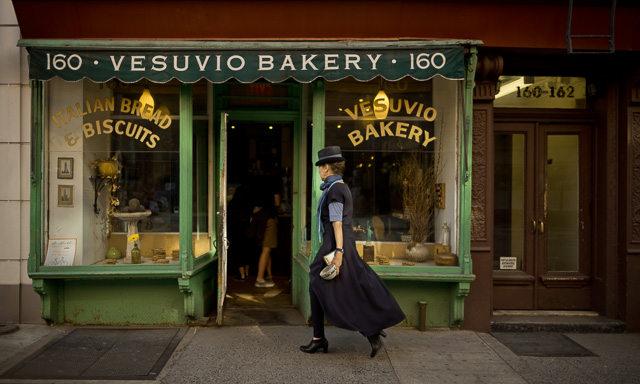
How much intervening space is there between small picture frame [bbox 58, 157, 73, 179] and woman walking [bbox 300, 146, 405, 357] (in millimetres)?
3267

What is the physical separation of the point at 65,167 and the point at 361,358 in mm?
4164

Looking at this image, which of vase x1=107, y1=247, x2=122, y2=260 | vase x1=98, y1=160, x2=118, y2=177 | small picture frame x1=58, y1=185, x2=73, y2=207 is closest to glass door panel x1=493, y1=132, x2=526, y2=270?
vase x1=107, y1=247, x2=122, y2=260

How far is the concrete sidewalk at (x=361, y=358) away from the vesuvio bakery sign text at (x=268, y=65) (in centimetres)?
289

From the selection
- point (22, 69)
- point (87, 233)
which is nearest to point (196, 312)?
point (87, 233)

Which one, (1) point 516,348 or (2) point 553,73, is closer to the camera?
(1) point 516,348

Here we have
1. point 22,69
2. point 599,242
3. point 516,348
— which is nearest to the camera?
point 516,348

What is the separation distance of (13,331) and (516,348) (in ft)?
18.6

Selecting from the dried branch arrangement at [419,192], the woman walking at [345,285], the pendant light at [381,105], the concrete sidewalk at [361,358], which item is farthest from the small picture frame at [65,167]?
the dried branch arrangement at [419,192]

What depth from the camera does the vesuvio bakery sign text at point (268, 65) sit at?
6125 millimetres

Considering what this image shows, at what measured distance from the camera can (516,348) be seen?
240 inches

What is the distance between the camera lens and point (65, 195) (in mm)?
6668

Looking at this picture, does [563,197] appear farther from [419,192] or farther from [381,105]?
[381,105]

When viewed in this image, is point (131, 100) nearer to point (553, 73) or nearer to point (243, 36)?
point (243, 36)

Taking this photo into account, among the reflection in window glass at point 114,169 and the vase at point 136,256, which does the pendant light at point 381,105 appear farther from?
the vase at point 136,256
